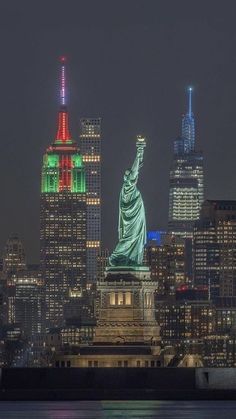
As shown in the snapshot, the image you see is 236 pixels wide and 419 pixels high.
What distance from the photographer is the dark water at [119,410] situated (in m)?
180

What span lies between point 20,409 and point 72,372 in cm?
899

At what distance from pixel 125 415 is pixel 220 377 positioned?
36.5 feet

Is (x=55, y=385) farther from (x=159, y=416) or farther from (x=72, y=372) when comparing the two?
(x=159, y=416)

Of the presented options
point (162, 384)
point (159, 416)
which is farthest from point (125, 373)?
point (159, 416)

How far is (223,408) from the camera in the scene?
186 m

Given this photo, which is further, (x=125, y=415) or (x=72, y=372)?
(x=72, y=372)

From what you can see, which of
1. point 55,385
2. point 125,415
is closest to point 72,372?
point 55,385

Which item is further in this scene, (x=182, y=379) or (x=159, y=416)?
(x=182, y=379)

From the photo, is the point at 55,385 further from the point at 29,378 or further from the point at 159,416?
the point at 159,416

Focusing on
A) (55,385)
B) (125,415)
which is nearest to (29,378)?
(55,385)

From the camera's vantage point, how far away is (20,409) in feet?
611

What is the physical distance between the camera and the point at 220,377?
191m

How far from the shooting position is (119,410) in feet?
608

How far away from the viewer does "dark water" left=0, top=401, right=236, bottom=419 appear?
17950 cm
